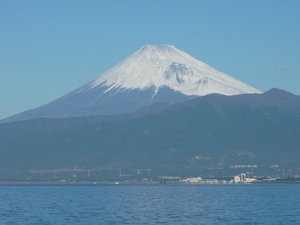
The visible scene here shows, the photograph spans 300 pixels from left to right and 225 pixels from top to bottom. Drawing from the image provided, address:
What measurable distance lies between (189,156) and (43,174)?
25285 millimetres

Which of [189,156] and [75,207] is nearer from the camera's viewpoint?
[75,207]

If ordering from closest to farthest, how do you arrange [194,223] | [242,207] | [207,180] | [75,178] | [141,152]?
1. [194,223]
2. [242,207]
3. [207,180]
4. [75,178]
5. [141,152]

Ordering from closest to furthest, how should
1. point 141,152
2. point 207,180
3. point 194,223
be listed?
point 194,223 < point 207,180 < point 141,152

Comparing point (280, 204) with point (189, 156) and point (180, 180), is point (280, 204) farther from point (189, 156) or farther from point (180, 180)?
point (189, 156)

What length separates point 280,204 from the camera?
8656 cm

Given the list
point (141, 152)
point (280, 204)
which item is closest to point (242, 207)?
point (280, 204)

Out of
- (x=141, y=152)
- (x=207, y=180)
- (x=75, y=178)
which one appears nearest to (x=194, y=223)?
(x=207, y=180)

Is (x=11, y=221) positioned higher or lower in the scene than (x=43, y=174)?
lower

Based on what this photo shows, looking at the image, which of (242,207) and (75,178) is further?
(75,178)

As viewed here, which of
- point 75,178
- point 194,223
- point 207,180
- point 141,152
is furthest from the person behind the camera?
point 141,152

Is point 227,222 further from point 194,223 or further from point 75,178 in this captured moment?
point 75,178

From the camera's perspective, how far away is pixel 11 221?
6731 cm

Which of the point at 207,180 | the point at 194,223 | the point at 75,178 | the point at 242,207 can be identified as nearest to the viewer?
the point at 194,223

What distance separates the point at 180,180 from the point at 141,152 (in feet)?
97.5
